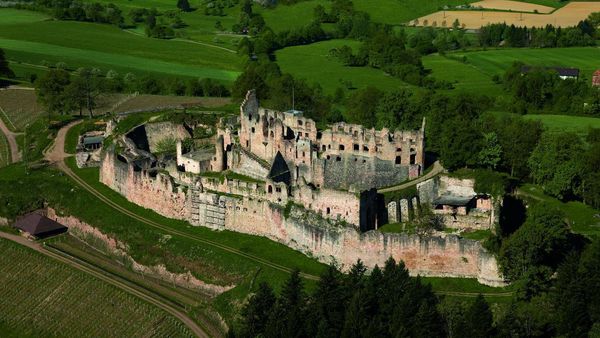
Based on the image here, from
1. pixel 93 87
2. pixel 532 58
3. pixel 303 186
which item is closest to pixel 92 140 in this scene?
pixel 93 87

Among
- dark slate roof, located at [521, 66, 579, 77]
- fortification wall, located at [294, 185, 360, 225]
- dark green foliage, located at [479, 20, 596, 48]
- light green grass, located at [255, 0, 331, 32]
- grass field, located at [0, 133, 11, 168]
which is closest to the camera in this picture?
fortification wall, located at [294, 185, 360, 225]

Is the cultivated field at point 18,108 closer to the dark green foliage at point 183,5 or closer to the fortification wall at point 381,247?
Result: the fortification wall at point 381,247

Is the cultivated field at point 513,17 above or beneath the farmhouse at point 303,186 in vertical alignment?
above

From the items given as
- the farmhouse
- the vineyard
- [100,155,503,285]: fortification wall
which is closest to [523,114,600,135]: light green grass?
the farmhouse

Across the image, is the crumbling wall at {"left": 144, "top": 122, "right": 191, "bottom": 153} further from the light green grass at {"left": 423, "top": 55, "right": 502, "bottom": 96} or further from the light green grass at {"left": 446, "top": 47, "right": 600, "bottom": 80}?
the light green grass at {"left": 446, "top": 47, "right": 600, "bottom": 80}

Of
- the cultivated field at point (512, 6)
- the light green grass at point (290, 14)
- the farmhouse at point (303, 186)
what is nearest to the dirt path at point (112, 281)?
the farmhouse at point (303, 186)

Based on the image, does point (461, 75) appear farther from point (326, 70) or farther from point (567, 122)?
point (567, 122)
